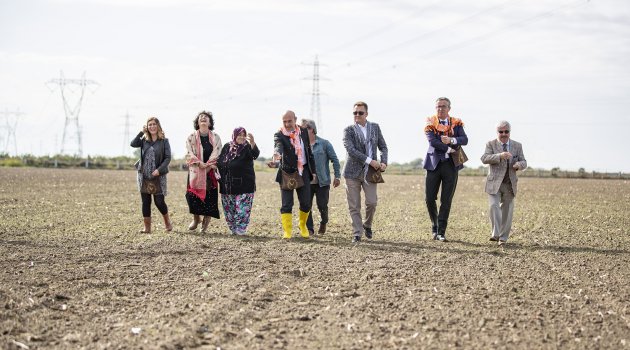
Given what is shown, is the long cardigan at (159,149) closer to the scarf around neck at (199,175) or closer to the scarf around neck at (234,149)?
the scarf around neck at (199,175)

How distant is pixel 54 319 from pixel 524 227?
11.1 m

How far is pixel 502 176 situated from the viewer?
41.1ft

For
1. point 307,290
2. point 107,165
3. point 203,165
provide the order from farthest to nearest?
point 107,165
point 203,165
point 307,290

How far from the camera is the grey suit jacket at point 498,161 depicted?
12508mm

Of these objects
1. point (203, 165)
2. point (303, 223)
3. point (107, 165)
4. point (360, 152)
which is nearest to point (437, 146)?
point (360, 152)

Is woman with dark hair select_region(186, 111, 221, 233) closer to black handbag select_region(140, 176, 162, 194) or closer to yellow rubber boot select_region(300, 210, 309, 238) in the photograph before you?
black handbag select_region(140, 176, 162, 194)

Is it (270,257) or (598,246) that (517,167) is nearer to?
(598,246)

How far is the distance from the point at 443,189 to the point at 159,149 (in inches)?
179

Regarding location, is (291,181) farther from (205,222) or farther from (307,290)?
(307,290)

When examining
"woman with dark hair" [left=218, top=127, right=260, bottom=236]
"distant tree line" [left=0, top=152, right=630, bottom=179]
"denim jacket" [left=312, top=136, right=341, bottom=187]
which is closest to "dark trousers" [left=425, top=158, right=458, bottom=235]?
"denim jacket" [left=312, top=136, right=341, bottom=187]

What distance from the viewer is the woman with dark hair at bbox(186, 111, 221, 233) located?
1324cm

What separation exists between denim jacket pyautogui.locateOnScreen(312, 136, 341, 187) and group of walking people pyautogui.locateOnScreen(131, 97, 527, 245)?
0.09ft

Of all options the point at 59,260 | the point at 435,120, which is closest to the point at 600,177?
the point at 435,120

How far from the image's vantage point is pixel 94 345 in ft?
19.5
